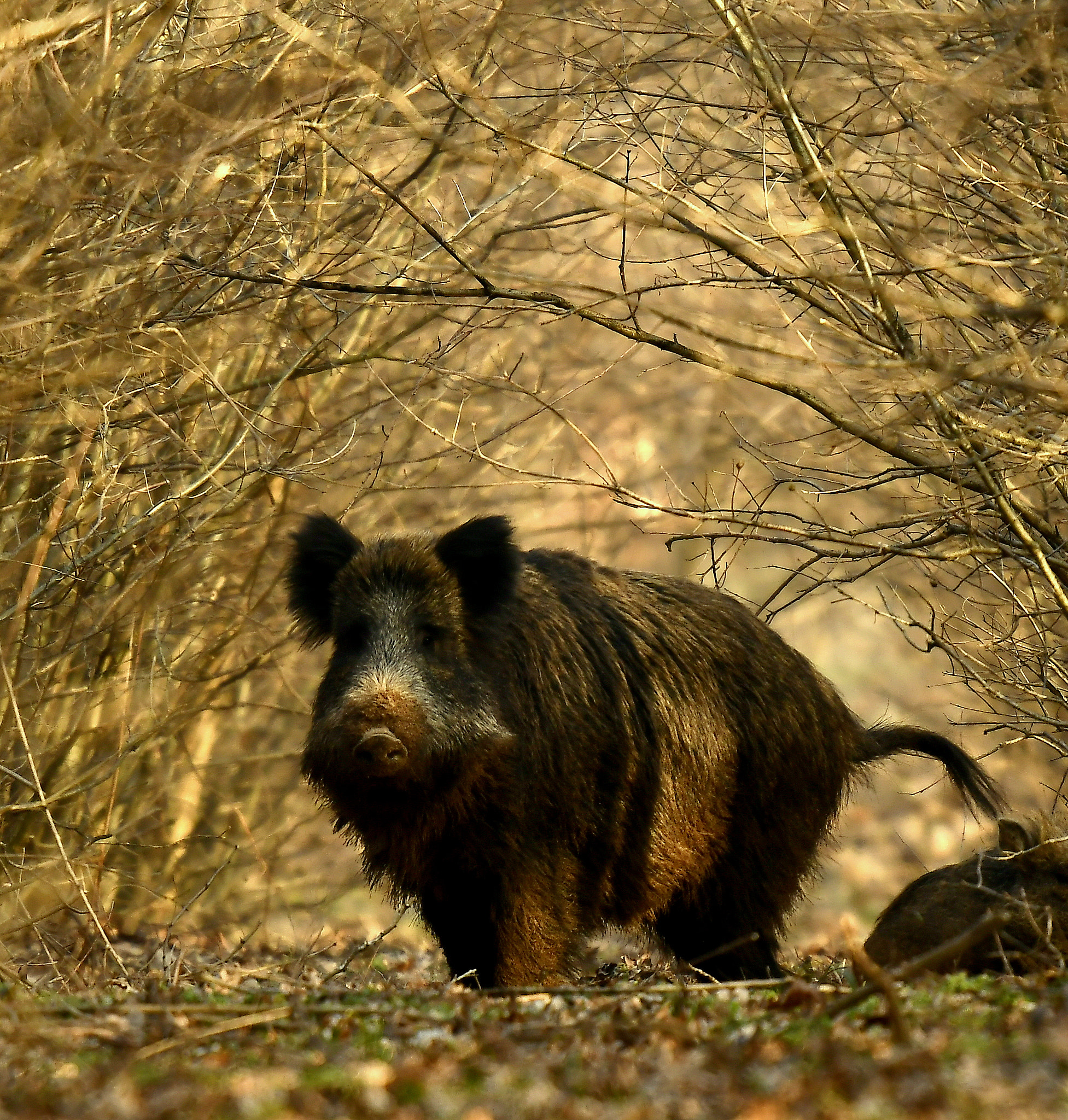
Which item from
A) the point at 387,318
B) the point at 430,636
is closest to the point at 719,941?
the point at 430,636

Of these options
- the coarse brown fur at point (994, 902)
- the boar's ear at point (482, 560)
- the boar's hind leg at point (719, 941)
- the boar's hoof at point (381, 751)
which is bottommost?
the boar's hind leg at point (719, 941)

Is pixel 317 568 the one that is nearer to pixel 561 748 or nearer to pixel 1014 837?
pixel 561 748

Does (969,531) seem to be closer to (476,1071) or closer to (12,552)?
(476,1071)

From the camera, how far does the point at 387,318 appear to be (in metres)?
9.74

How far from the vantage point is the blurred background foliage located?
5.50m

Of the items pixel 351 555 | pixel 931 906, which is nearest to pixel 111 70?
pixel 351 555

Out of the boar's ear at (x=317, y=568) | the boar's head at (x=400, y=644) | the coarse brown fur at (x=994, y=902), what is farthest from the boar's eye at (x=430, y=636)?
the coarse brown fur at (x=994, y=902)

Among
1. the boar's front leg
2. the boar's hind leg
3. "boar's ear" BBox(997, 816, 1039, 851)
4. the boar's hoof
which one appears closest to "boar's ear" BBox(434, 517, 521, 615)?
the boar's hoof

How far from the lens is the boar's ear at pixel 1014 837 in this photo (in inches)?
253

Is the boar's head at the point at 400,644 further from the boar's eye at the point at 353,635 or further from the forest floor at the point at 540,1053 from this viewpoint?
the forest floor at the point at 540,1053

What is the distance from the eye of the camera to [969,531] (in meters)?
5.89

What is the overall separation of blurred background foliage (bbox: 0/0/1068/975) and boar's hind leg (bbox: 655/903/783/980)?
1.59 m

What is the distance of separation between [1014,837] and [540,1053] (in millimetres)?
3422

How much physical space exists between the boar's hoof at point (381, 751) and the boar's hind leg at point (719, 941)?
2.05m
